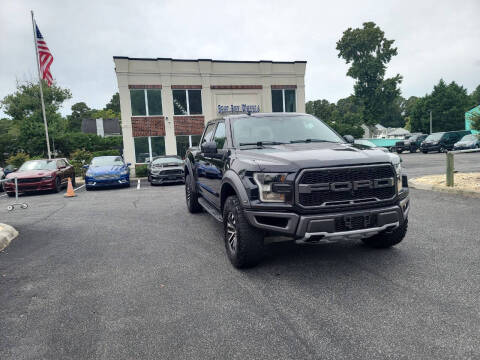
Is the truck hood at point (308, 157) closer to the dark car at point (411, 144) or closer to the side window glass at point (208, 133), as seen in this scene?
the side window glass at point (208, 133)

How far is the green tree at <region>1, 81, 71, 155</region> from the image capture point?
27.6 meters

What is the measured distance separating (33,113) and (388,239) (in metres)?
32.3

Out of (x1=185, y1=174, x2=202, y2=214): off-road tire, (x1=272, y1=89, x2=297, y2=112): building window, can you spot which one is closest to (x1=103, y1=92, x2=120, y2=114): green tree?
(x1=272, y1=89, x2=297, y2=112): building window

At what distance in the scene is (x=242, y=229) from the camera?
375cm

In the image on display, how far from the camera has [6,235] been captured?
5797 millimetres

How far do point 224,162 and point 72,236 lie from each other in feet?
11.2

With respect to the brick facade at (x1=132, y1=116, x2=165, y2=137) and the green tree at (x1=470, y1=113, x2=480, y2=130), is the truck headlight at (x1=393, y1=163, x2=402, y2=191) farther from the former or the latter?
the brick facade at (x1=132, y1=116, x2=165, y2=137)

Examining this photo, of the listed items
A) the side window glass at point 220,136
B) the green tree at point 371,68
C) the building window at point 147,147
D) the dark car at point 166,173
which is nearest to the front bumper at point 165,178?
the dark car at point 166,173

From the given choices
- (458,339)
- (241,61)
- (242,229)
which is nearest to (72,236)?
(242,229)

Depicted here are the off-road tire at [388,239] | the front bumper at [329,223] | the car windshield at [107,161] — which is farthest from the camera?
the car windshield at [107,161]

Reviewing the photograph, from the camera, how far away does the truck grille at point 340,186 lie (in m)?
3.39

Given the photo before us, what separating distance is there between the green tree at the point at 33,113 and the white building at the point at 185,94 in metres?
9.00

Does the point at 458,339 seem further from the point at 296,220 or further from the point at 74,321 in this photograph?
the point at 74,321

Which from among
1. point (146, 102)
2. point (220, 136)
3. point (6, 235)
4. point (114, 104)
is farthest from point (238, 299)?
point (114, 104)
